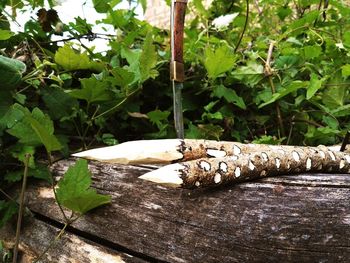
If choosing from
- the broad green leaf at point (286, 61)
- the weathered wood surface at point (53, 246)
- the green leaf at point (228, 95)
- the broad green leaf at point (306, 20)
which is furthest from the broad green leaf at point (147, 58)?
the broad green leaf at point (306, 20)

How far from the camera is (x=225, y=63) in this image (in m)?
1.12

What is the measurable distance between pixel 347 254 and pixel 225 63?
639mm

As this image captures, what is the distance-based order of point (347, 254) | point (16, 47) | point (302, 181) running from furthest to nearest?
point (16, 47) < point (302, 181) < point (347, 254)

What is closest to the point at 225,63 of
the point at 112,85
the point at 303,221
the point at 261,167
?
the point at 112,85

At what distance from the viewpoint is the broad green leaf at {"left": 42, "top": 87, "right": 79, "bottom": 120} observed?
108cm

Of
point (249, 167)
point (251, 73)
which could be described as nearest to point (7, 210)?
point (249, 167)

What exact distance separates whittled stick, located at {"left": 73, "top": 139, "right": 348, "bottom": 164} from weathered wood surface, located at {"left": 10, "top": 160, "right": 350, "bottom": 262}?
3.0 inches

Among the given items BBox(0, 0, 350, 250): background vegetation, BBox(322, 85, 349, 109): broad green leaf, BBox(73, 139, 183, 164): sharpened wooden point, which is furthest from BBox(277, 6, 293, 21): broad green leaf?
BBox(73, 139, 183, 164): sharpened wooden point

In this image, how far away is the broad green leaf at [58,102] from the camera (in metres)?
1.08

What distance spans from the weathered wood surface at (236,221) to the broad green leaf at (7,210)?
25 cm

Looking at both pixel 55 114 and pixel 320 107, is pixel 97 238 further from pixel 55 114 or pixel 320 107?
pixel 320 107

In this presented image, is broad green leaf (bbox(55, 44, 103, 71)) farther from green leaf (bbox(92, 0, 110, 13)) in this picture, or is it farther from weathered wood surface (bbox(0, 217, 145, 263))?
weathered wood surface (bbox(0, 217, 145, 263))

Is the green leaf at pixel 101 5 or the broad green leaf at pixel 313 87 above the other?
Answer: the green leaf at pixel 101 5

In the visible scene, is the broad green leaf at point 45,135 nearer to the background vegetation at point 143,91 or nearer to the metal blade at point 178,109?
the background vegetation at point 143,91
